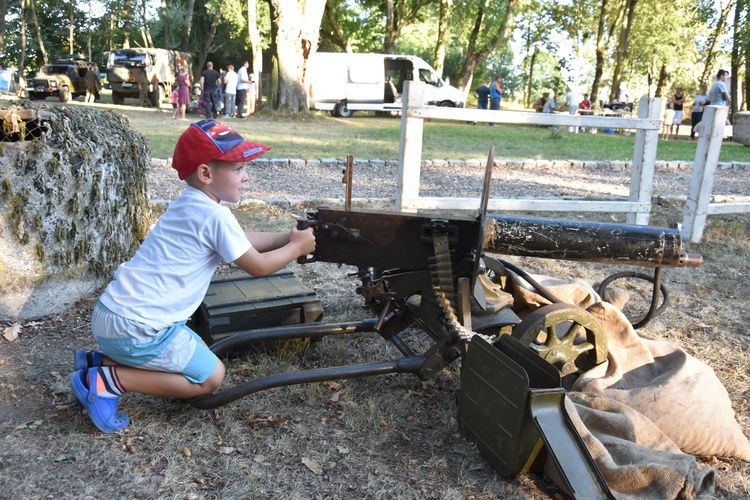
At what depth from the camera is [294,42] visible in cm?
1953

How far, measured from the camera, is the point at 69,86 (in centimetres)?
2731

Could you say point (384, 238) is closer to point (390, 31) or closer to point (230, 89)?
point (230, 89)

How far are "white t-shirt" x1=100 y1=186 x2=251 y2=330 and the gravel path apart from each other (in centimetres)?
483

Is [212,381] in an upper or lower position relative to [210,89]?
lower

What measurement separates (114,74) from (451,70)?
3514 cm

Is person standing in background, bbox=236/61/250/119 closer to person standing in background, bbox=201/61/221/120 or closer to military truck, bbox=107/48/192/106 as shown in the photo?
person standing in background, bbox=201/61/221/120

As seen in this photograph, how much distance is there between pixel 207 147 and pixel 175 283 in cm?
58

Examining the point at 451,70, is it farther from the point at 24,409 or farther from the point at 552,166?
the point at 24,409

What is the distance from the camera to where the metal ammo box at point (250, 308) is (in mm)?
3621

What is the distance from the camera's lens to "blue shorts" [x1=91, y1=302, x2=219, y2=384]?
267 centimetres

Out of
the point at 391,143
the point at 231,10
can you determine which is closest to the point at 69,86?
the point at 231,10

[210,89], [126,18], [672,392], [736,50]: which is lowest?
[672,392]

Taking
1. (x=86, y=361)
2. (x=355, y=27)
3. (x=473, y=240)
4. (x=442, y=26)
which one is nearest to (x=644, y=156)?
(x=473, y=240)

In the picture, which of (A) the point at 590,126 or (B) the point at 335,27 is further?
(B) the point at 335,27
